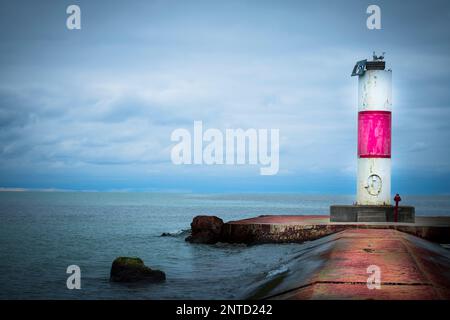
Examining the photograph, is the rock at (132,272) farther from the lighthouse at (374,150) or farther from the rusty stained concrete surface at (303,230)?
the lighthouse at (374,150)

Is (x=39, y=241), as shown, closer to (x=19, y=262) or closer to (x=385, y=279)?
(x=19, y=262)

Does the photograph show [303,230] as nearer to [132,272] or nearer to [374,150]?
[374,150]

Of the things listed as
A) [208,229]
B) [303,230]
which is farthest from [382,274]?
[208,229]

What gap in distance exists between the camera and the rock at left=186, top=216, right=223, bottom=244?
27469 mm

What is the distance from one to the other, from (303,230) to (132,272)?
317 inches

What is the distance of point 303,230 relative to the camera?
23.8 metres

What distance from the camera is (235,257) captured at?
23453 mm

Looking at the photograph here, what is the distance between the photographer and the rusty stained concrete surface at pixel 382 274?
35.7ft

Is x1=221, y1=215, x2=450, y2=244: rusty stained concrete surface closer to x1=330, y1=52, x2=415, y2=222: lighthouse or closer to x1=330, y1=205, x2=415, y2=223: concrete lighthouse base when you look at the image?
x1=330, y1=205, x2=415, y2=223: concrete lighthouse base

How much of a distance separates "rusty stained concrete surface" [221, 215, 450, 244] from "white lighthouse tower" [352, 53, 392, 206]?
187 centimetres

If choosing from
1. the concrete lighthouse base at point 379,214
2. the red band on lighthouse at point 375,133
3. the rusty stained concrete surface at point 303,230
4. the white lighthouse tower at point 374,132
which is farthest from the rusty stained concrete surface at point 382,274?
the red band on lighthouse at point 375,133

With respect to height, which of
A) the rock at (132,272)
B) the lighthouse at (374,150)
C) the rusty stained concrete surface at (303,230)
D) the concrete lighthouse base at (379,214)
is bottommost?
the rock at (132,272)

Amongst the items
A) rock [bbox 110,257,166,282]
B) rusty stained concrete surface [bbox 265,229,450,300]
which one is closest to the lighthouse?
rusty stained concrete surface [bbox 265,229,450,300]
